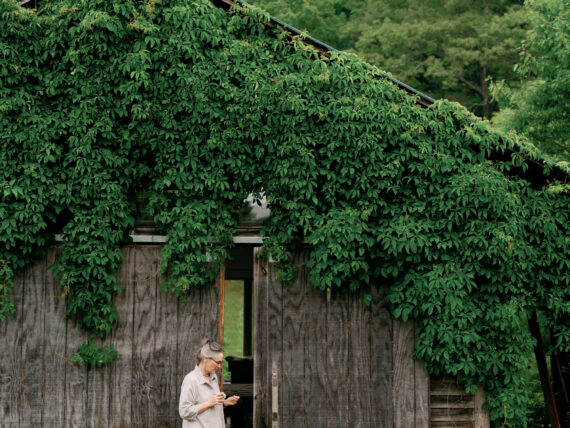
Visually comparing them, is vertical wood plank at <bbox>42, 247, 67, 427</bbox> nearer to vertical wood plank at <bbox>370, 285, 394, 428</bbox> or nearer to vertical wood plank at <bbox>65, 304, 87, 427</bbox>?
vertical wood plank at <bbox>65, 304, 87, 427</bbox>


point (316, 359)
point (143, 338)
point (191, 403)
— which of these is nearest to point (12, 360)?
point (143, 338)

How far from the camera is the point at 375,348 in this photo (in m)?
7.95

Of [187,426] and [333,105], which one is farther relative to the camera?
[333,105]

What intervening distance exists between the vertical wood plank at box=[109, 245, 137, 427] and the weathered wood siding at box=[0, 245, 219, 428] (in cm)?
1

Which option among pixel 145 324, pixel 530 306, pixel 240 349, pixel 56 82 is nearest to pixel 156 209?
pixel 145 324

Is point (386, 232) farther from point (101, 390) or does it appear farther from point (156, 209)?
point (101, 390)

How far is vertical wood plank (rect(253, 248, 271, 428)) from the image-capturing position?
7836mm

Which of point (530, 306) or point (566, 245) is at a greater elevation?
point (566, 245)

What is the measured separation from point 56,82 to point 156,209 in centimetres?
187

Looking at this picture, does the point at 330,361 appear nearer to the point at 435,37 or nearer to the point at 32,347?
the point at 32,347

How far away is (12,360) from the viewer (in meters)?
7.74

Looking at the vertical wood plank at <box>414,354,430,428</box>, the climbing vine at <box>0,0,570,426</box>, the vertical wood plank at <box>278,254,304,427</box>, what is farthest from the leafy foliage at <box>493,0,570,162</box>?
the vertical wood plank at <box>278,254,304,427</box>

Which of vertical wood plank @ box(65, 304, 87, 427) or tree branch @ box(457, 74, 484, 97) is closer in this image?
vertical wood plank @ box(65, 304, 87, 427)

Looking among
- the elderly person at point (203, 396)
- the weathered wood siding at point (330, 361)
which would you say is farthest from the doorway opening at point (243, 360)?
the elderly person at point (203, 396)
